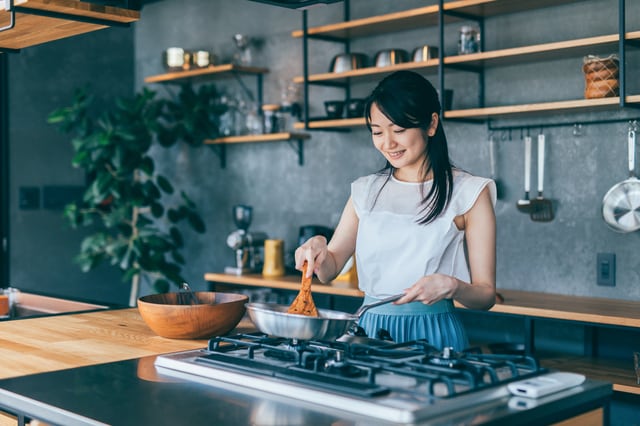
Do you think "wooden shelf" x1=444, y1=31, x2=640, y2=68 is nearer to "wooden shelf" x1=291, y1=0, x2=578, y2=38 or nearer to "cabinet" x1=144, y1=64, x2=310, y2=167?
"wooden shelf" x1=291, y1=0, x2=578, y2=38

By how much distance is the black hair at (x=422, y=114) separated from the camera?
213cm

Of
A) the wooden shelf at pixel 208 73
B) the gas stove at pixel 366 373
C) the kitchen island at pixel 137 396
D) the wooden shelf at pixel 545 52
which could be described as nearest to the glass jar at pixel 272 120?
the wooden shelf at pixel 208 73

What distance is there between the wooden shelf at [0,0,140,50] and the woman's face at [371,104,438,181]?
2.40 ft

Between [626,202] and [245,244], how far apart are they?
2.21 meters

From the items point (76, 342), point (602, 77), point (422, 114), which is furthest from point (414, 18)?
point (76, 342)

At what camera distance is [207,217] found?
570 cm

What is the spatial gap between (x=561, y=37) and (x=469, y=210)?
1.96 meters

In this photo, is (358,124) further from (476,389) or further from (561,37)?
(476,389)

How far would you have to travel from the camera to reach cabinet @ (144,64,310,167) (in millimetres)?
4918

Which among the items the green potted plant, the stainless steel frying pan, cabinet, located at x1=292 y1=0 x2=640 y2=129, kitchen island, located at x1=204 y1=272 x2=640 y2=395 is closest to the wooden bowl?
kitchen island, located at x1=204 y1=272 x2=640 y2=395

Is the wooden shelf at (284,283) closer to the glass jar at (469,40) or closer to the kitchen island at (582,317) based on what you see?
the kitchen island at (582,317)

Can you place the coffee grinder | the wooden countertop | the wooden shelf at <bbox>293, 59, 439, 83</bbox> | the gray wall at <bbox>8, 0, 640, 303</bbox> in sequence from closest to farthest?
the wooden countertop
the gray wall at <bbox>8, 0, 640, 303</bbox>
the wooden shelf at <bbox>293, 59, 439, 83</bbox>
the coffee grinder

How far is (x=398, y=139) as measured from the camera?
2.18 metres

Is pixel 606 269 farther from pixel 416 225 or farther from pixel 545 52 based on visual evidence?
pixel 416 225
